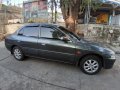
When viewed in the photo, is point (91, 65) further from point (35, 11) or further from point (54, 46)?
Result: point (35, 11)

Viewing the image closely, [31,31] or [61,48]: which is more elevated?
[31,31]

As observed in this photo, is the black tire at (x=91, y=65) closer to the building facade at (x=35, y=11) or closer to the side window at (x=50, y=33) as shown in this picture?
the side window at (x=50, y=33)

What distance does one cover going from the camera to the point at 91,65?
5.45 metres

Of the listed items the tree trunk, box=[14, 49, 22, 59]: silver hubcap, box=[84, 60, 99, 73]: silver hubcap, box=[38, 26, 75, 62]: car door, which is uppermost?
the tree trunk

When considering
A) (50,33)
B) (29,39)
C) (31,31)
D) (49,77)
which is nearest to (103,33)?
(50,33)

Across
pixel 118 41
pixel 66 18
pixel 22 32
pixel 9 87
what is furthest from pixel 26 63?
pixel 118 41

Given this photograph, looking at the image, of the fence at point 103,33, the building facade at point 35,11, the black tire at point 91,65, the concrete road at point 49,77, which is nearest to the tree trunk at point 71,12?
the fence at point 103,33

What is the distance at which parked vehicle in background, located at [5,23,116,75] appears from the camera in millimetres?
5391

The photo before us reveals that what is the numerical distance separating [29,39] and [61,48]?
145cm

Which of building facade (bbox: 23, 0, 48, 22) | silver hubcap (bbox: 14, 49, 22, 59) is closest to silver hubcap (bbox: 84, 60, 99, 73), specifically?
silver hubcap (bbox: 14, 49, 22, 59)

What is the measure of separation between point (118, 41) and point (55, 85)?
7531mm

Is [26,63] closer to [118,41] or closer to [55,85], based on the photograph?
[55,85]

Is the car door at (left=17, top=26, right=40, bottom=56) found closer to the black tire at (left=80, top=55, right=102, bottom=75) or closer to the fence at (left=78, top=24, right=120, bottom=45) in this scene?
the black tire at (left=80, top=55, right=102, bottom=75)

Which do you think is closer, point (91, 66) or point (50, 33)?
point (91, 66)
